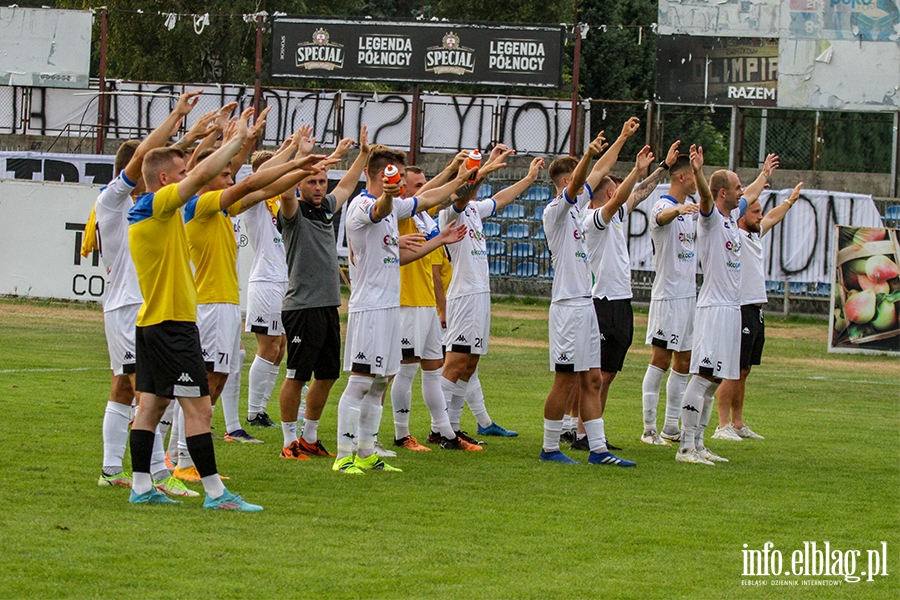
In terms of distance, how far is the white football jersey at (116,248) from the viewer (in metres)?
8.20

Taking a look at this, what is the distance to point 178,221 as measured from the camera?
7.72m

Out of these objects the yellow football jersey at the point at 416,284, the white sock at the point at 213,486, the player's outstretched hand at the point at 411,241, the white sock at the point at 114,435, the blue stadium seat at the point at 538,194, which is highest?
the blue stadium seat at the point at 538,194

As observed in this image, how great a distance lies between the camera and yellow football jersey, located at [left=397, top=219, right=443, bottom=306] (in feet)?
35.3

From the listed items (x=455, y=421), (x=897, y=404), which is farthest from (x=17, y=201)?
(x=897, y=404)

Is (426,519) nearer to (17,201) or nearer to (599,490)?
(599,490)

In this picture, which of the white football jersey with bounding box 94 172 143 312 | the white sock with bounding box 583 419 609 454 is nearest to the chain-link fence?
the white sock with bounding box 583 419 609 454

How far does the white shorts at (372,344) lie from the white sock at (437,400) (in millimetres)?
1683

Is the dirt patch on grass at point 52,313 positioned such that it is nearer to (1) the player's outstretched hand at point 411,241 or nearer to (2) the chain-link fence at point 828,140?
(1) the player's outstretched hand at point 411,241

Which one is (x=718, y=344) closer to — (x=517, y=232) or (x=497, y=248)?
(x=517, y=232)

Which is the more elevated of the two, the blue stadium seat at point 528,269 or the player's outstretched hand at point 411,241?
the player's outstretched hand at point 411,241

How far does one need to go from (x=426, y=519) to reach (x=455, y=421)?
4.07m

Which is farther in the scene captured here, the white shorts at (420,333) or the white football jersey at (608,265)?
the white football jersey at (608,265)

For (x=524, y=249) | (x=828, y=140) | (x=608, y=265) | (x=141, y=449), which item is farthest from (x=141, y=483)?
(x=828, y=140)

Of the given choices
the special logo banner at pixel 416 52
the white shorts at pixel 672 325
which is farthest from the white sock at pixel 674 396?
the special logo banner at pixel 416 52
